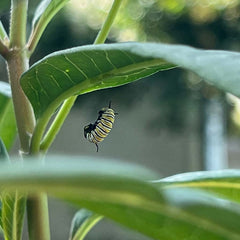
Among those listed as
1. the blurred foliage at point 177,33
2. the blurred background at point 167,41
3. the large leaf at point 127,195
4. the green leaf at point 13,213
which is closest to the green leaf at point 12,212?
the green leaf at point 13,213

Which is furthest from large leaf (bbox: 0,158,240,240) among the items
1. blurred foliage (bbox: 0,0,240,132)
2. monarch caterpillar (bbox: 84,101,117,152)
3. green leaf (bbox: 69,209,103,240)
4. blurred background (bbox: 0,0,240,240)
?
blurred foliage (bbox: 0,0,240,132)

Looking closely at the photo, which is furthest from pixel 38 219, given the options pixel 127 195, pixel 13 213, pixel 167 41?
pixel 167 41

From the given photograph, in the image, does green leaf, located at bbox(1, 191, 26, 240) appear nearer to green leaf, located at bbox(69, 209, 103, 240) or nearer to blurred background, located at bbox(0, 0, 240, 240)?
green leaf, located at bbox(69, 209, 103, 240)

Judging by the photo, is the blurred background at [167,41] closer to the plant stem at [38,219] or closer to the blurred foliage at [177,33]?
the blurred foliage at [177,33]

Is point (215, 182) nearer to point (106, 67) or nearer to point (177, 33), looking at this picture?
point (106, 67)

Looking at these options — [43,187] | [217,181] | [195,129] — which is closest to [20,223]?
[217,181]

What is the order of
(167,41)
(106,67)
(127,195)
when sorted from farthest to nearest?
(167,41) → (106,67) → (127,195)

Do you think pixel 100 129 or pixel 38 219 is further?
pixel 100 129
